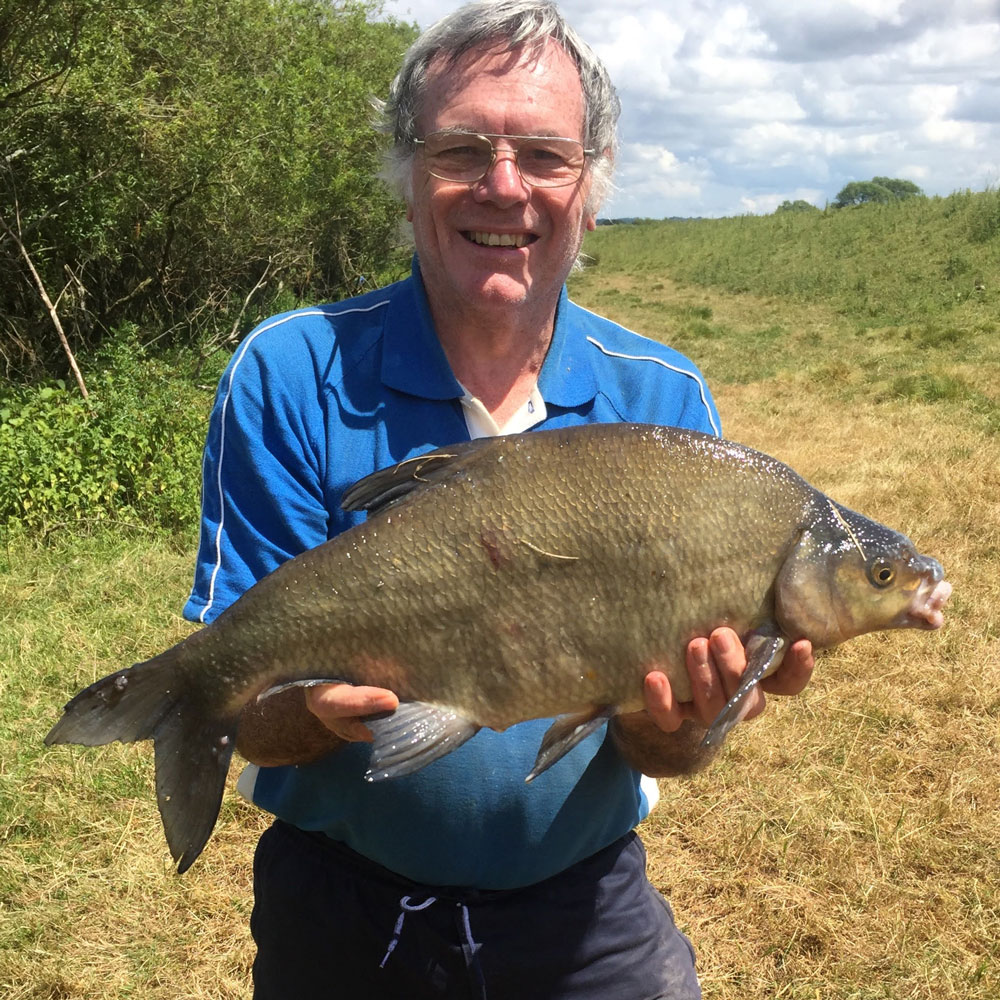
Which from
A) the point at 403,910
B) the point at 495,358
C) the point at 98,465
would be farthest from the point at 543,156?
the point at 98,465

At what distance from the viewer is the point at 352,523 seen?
2021mm

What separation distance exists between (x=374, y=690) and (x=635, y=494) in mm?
608

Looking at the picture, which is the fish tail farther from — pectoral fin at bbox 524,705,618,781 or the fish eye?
the fish eye

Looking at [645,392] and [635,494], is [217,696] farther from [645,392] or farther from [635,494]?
[645,392]

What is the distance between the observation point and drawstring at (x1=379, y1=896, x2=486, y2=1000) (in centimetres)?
202

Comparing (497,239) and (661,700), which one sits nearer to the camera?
(661,700)

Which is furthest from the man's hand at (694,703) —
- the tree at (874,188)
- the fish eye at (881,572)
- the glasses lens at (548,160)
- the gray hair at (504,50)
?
the tree at (874,188)

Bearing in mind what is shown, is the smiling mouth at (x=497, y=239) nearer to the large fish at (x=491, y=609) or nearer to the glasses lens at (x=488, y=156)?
the glasses lens at (x=488, y=156)

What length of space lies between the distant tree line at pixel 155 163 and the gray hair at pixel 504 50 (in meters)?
7.88

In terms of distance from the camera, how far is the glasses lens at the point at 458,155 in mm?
2102

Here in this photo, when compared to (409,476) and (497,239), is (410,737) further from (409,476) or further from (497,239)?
(497,239)

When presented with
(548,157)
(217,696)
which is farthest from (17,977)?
(548,157)

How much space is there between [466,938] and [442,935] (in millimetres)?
56

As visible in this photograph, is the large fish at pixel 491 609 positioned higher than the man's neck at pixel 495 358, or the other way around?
the man's neck at pixel 495 358
